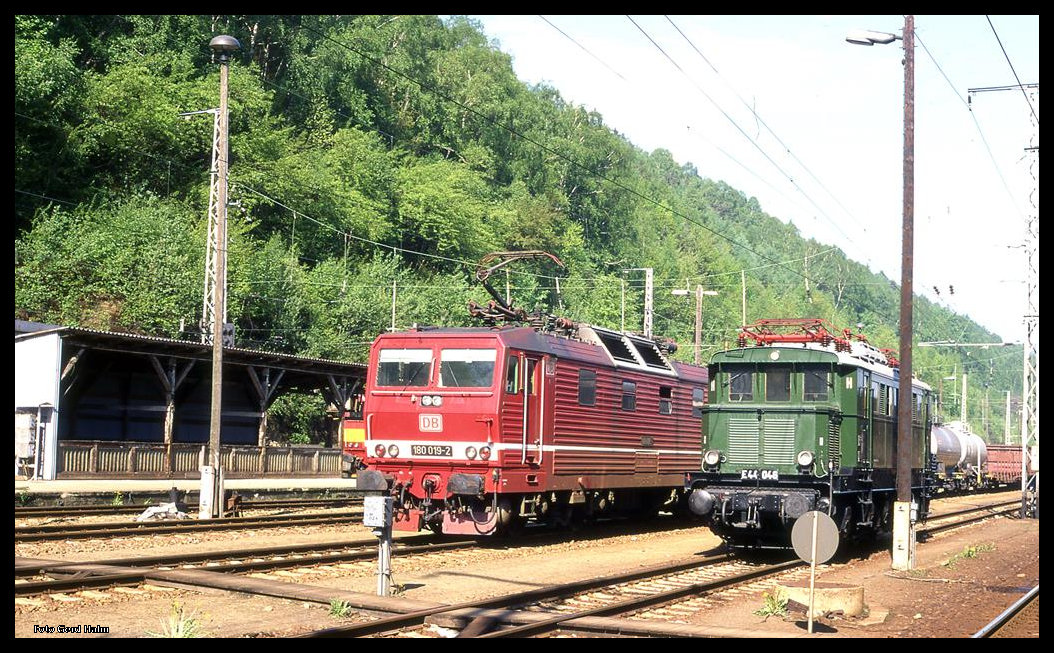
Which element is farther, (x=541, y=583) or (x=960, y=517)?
(x=960, y=517)

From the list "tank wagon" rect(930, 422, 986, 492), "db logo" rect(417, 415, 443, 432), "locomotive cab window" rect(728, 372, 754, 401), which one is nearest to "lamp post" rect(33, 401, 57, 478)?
"db logo" rect(417, 415, 443, 432)

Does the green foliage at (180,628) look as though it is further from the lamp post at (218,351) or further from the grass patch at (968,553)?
the lamp post at (218,351)

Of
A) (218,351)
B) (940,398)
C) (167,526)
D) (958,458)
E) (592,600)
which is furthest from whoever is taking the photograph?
(958,458)

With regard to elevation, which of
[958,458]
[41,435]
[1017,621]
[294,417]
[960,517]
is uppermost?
[294,417]

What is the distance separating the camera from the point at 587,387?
2239 centimetres

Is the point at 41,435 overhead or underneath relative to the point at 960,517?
overhead

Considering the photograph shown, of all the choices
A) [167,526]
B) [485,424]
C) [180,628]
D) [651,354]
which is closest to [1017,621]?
[485,424]

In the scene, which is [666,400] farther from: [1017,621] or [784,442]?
[1017,621]

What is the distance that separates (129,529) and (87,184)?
3751cm

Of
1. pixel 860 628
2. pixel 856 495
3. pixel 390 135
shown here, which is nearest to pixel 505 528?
pixel 856 495

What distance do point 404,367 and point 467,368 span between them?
4.05ft

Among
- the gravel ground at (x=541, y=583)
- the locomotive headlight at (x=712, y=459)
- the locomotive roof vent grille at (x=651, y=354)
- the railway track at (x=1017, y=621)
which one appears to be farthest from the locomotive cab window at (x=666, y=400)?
the railway track at (x=1017, y=621)

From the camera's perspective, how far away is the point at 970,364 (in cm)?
15325
